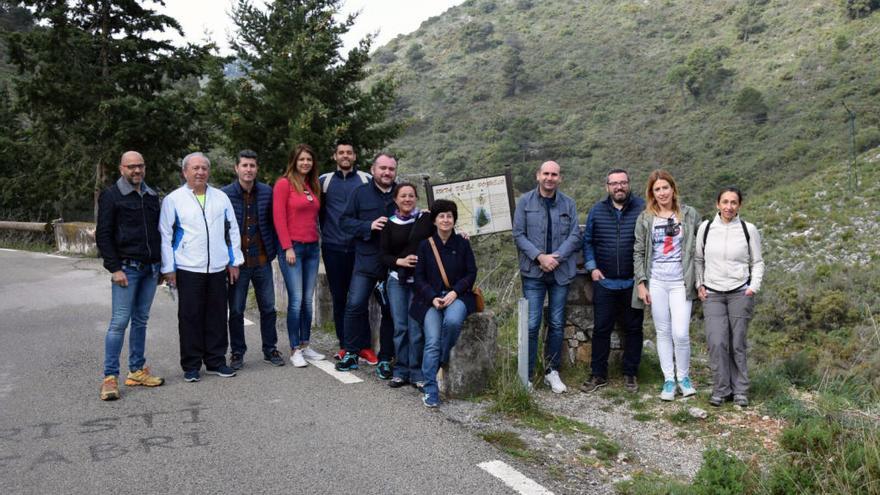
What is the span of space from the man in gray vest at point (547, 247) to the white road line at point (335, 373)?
4.89ft

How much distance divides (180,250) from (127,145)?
44.4 feet

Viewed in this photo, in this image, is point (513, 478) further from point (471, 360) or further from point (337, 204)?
point (337, 204)

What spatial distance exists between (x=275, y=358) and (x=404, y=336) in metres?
1.37

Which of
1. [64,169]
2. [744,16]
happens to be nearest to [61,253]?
[64,169]

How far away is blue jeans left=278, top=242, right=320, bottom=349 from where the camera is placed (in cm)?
608

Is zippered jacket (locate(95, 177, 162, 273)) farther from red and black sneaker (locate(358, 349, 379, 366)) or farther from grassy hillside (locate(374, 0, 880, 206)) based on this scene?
grassy hillside (locate(374, 0, 880, 206))

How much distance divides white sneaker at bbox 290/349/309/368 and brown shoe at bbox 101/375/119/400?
1449 mm

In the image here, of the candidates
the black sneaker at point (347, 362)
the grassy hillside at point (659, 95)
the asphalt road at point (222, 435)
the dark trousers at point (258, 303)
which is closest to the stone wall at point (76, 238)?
the asphalt road at point (222, 435)

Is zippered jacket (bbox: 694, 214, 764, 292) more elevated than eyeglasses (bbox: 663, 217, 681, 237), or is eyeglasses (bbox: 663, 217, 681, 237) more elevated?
eyeglasses (bbox: 663, 217, 681, 237)

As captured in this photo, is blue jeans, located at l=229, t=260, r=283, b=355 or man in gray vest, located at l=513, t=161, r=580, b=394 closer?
man in gray vest, located at l=513, t=161, r=580, b=394

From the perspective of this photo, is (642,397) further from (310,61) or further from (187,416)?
(310,61)

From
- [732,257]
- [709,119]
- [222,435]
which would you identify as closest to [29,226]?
[222,435]

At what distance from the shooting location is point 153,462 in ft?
13.1

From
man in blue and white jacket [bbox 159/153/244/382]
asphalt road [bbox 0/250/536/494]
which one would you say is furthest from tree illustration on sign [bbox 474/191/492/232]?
man in blue and white jacket [bbox 159/153/244/382]
